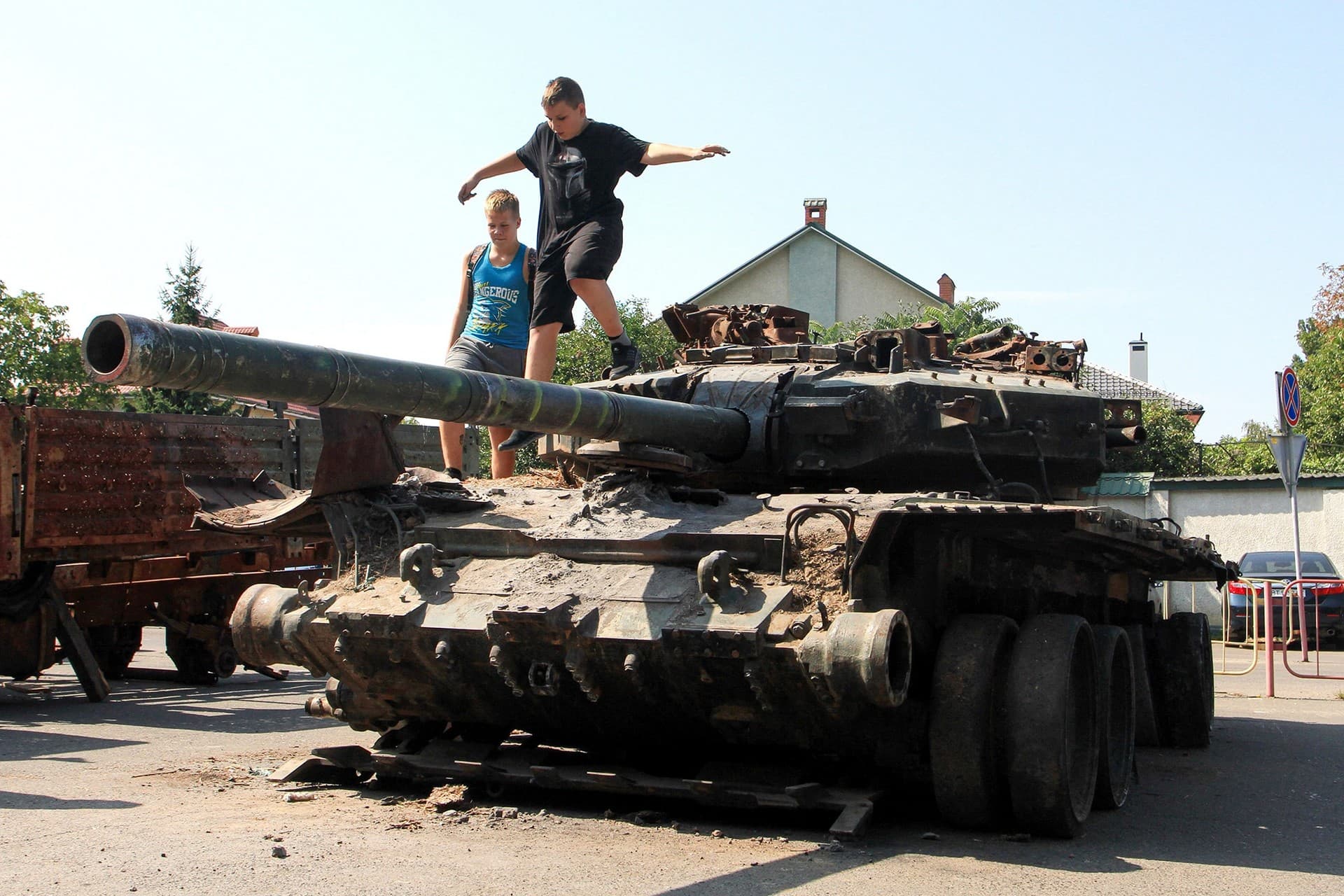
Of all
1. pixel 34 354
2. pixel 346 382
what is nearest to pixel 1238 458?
pixel 34 354

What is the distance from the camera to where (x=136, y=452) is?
39.4ft

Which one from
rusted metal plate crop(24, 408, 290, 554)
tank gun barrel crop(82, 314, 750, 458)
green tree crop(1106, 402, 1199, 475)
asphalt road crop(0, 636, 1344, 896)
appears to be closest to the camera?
tank gun barrel crop(82, 314, 750, 458)

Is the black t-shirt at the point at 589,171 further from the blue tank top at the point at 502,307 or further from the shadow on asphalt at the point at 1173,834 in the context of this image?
the shadow on asphalt at the point at 1173,834

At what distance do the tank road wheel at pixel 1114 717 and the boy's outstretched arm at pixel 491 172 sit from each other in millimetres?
4327

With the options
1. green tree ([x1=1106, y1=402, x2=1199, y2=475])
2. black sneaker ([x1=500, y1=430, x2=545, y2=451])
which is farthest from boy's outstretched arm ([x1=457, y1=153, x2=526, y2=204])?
green tree ([x1=1106, y1=402, x2=1199, y2=475])

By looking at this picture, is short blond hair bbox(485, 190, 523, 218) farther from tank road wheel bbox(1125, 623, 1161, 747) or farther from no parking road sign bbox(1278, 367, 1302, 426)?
no parking road sign bbox(1278, 367, 1302, 426)

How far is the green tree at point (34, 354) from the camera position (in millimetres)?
33812

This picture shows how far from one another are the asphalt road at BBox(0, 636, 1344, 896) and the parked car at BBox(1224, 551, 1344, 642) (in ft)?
36.8

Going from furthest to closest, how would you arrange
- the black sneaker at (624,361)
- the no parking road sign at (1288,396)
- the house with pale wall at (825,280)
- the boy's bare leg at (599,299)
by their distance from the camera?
the house with pale wall at (825,280), the no parking road sign at (1288,396), the black sneaker at (624,361), the boy's bare leg at (599,299)

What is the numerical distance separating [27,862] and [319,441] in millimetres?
8295

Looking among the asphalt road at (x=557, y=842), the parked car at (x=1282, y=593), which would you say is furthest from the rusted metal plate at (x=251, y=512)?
the parked car at (x=1282, y=593)

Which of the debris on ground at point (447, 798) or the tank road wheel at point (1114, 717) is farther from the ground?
the tank road wheel at point (1114, 717)

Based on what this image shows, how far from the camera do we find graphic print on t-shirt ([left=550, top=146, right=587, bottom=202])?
8711mm

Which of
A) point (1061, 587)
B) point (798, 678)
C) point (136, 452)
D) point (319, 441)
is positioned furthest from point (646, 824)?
point (319, 441)
